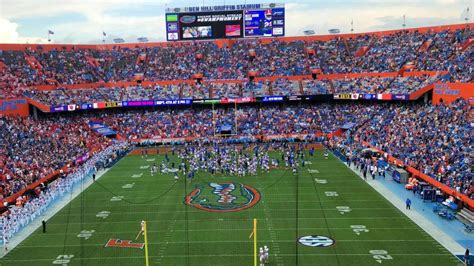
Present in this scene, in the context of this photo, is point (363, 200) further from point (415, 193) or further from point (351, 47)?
point (351, 47)

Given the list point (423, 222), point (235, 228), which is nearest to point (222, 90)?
point (235, 228)

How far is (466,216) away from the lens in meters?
18.5

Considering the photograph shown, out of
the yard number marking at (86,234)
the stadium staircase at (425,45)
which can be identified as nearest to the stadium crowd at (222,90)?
the stadium staircase at (425,45)

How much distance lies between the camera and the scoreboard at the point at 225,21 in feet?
157

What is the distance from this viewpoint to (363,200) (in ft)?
70.8

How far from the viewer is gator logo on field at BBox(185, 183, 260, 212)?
20938mm

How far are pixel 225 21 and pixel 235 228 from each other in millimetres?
34478

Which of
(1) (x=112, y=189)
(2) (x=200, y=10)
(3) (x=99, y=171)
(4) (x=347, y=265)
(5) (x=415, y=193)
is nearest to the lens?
(4) (x=347, y=265)

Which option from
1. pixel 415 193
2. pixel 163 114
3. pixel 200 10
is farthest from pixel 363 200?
pixel 200 10

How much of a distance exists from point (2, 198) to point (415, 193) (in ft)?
71.1

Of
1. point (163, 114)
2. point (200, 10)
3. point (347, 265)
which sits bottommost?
point (347, 265)

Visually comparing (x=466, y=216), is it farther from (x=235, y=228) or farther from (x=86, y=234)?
(x=86, y=234)

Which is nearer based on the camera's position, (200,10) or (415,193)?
(415,193)

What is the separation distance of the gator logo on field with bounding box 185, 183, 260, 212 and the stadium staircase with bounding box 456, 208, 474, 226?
940cm
